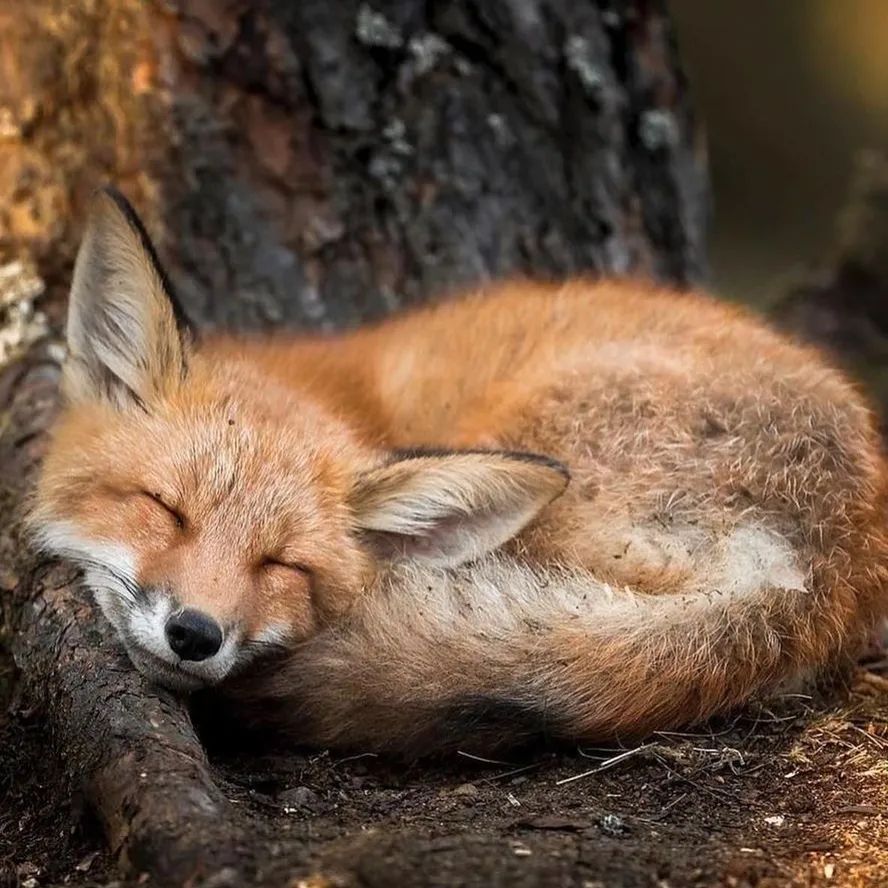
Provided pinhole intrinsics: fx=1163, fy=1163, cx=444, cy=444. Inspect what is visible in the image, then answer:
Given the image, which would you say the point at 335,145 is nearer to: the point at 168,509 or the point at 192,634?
the point at 168,509

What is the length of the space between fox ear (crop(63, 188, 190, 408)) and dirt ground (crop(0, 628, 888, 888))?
0.72 m

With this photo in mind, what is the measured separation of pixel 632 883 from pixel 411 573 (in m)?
1.10

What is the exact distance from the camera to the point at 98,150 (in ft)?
12.2

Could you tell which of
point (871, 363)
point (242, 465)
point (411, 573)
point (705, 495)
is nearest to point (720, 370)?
point (705, 495)

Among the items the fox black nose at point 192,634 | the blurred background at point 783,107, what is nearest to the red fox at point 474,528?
the fox black nose at point 192,634

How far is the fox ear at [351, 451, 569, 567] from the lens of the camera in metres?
2.62

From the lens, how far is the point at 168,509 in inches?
99.3

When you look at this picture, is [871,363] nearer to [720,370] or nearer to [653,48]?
[653,48]

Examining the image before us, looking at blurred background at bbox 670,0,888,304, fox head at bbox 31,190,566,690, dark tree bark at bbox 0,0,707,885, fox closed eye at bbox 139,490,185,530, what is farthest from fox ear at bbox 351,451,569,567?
blurred background at bbox 670,0,888,304

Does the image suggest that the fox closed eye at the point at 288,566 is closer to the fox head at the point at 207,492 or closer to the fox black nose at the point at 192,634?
the fox head at the point at 207,492

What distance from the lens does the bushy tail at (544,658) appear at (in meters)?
2.35

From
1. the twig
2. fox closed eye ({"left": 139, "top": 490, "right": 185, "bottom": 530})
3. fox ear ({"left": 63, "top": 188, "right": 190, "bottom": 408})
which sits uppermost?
fox ear ({"left": 63, "top": 188, "right": 190, "bottom": 408})

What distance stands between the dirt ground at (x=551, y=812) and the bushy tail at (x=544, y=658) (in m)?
0.08

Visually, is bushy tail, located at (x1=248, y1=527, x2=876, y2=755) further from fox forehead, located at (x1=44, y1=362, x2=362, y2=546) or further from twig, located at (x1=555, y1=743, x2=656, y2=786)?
fox forehead, located at (x1=44, y1=362, x2=362, y2=546)
